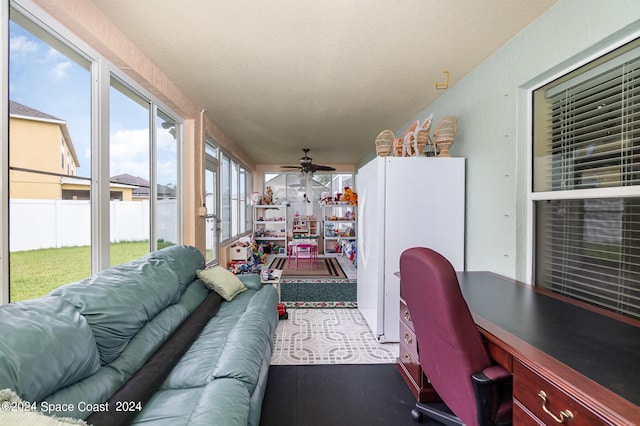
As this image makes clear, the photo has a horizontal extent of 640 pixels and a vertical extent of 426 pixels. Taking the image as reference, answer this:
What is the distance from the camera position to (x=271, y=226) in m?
6.98

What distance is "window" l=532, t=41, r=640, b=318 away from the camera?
124cm

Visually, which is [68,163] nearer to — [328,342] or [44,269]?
[44,269]

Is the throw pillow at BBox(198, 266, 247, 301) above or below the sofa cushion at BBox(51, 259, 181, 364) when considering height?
below

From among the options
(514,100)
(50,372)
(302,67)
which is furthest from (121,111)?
(514,100)

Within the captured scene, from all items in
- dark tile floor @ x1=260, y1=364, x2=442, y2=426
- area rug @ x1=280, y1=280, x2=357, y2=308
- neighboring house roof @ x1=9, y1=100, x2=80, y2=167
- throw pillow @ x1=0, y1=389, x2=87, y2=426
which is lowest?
dark tile floor @ x1=260, y1=364, x2=442, y2=426

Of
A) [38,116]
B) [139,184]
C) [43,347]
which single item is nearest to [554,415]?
[43,347]

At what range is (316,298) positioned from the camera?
354 cm

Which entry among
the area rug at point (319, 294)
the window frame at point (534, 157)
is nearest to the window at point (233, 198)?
the area rug at point (319, 294)

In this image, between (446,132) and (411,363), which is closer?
(411,363)

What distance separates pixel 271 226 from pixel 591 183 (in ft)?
20.5

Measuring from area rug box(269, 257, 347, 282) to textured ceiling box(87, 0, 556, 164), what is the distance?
109 inches

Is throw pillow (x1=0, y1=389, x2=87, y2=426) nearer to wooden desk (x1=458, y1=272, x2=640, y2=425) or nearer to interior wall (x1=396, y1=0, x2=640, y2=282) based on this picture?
wooden desk (x1=458, y1=272, x2=640, y2=425)

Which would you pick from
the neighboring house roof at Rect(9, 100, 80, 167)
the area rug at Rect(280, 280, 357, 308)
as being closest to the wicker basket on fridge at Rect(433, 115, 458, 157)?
the area rug at Rect(280, 280, 357, 308)

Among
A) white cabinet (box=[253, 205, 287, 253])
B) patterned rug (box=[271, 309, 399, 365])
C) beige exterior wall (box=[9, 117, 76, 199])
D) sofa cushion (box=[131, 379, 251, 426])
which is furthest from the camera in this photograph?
white cabinet (box=[253, 205, 287, 253])
